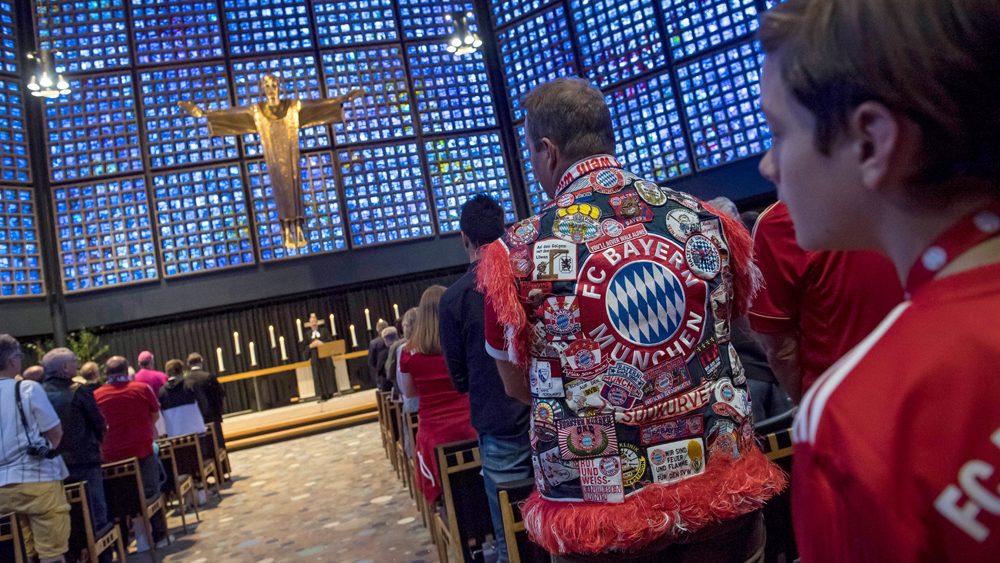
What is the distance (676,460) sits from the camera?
132cm

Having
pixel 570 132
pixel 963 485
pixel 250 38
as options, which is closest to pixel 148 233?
pixel 250 38

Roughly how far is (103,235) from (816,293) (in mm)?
14238

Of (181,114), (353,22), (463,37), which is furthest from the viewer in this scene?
(353,22)

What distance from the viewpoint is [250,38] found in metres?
13.8

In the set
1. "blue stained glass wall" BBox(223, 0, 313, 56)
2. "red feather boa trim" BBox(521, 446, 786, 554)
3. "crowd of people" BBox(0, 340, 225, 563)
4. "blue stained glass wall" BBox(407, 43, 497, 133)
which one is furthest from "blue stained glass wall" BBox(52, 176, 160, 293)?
"red feather boa trim" BBox(521, 446, 786, 554)

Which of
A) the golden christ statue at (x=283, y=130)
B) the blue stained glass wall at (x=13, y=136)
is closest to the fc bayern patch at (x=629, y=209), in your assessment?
the golden christ statue at (x=283, y=130)

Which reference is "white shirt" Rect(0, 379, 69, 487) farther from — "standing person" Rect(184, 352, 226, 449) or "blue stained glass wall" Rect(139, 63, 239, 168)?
"blue stained glass wall" Rect(139, 63, 239, 168)

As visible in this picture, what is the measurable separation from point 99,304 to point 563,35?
10.5 meters

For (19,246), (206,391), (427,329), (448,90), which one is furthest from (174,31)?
(427,329)

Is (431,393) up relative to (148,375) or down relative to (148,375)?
down

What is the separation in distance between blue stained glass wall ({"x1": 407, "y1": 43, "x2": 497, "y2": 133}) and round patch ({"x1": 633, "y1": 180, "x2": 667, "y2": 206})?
1326 centimetres

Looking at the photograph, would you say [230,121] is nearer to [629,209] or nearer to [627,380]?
[629,209]

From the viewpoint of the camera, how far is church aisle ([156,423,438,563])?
4.40 m

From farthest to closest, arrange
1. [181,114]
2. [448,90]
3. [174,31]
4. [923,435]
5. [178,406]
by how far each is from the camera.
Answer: [448,90], [174,31], [181,114], [178,406], [923,435]
